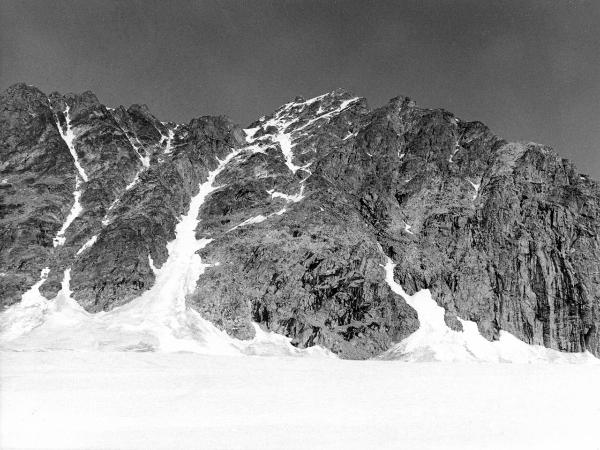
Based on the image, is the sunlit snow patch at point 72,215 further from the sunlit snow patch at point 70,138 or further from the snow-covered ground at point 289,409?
the snow-covered ground at point 289,409

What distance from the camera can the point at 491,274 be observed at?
354 ft

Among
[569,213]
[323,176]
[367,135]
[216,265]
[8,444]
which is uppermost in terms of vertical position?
[367,135]

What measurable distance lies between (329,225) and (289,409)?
8859cm

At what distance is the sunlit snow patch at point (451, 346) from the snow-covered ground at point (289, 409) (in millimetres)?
55870

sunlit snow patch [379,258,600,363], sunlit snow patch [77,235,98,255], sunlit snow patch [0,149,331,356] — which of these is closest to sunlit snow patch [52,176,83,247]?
sunlit snow patch [77,235,98,255]

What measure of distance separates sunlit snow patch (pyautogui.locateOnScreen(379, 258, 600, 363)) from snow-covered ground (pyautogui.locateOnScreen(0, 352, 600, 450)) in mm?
55870

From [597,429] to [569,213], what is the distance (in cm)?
11164

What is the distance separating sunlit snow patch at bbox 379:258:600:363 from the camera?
88312 millimetres

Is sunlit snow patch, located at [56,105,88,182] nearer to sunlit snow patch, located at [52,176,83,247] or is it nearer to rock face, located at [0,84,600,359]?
rock face, located at [0,84,600,359]

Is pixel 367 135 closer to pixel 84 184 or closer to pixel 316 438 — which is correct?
pixel 84 184

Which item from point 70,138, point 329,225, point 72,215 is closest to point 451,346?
point 329,225

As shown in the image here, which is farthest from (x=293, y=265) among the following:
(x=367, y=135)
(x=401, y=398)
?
(x=401, y=398)

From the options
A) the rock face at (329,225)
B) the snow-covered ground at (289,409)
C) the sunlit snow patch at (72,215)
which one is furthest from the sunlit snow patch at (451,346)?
the sunlit snow patch at (72,215)

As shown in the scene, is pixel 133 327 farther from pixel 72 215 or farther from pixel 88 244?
pixel 72 215
